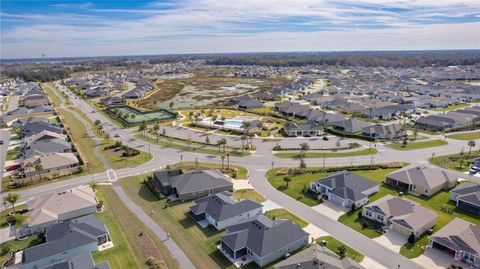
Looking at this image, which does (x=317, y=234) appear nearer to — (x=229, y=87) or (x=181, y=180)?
(x=181, y=180)

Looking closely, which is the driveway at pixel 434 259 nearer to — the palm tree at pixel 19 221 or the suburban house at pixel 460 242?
the suburban house at pixel 460 242

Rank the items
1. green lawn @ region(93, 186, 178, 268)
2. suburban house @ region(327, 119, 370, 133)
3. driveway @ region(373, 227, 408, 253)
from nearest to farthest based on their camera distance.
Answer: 1. green lawn @ region(93, 186, 178, 268)
2. driveway @ region(373, 227, 408, 253)
3. suburban house @ region(327, 119, 370, 133)

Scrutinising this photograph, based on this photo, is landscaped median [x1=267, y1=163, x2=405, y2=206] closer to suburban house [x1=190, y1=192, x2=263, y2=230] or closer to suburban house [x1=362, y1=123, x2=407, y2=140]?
suburban house [x1=190, y1=192, x2=263, y2=230]

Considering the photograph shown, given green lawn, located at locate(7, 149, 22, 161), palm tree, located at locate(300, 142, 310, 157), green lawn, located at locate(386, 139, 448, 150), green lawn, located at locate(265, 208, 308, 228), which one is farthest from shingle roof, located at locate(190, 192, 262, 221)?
green lawn, located at locate(7, 149, 22, 161)

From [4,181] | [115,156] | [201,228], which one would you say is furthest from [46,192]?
[201,228]

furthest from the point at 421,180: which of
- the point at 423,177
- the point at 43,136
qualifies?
the point at 43,136

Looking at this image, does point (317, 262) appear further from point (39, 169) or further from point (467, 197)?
point (39, 169)

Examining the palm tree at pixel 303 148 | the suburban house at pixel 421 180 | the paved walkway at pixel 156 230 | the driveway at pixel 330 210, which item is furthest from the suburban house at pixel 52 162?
the suburban house at pixel 421 180
